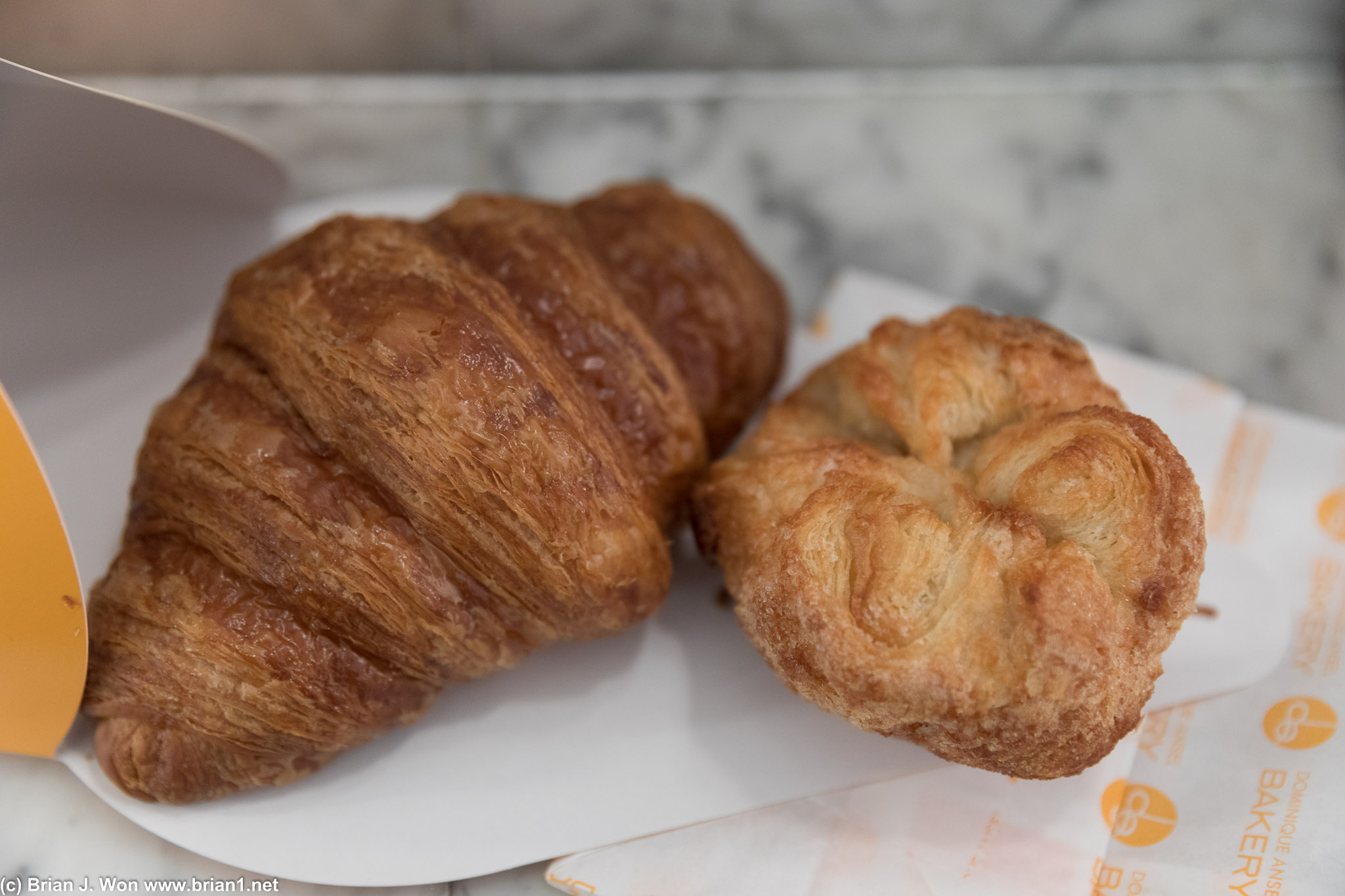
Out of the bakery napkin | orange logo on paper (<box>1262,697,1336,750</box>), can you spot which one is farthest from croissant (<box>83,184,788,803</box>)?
orange logo on paper (<box>1262,697,1336,750</box>)

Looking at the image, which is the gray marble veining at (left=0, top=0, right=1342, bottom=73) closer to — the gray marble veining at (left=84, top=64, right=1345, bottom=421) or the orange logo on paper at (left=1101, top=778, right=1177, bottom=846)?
the gray marble veining at (left=84, top=64, right=1345, bottom=421)

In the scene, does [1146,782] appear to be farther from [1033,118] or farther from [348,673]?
[1033,118]

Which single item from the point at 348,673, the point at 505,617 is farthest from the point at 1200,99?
the point at 348,673

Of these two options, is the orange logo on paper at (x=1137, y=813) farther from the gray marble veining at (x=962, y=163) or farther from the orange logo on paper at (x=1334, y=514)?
the gray marble veining at (x=962, y=163)

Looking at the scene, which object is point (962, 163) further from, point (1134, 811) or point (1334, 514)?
point (1134, 811)

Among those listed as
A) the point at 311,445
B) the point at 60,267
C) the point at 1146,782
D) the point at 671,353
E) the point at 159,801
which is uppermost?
the point at 60,267

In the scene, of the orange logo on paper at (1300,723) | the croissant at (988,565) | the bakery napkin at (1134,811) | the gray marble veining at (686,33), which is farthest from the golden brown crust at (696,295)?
the orange logo on paper at (1300,723)

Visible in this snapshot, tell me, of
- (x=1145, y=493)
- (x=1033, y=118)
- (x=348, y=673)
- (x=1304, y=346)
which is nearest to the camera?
(x=1145, y=493)
